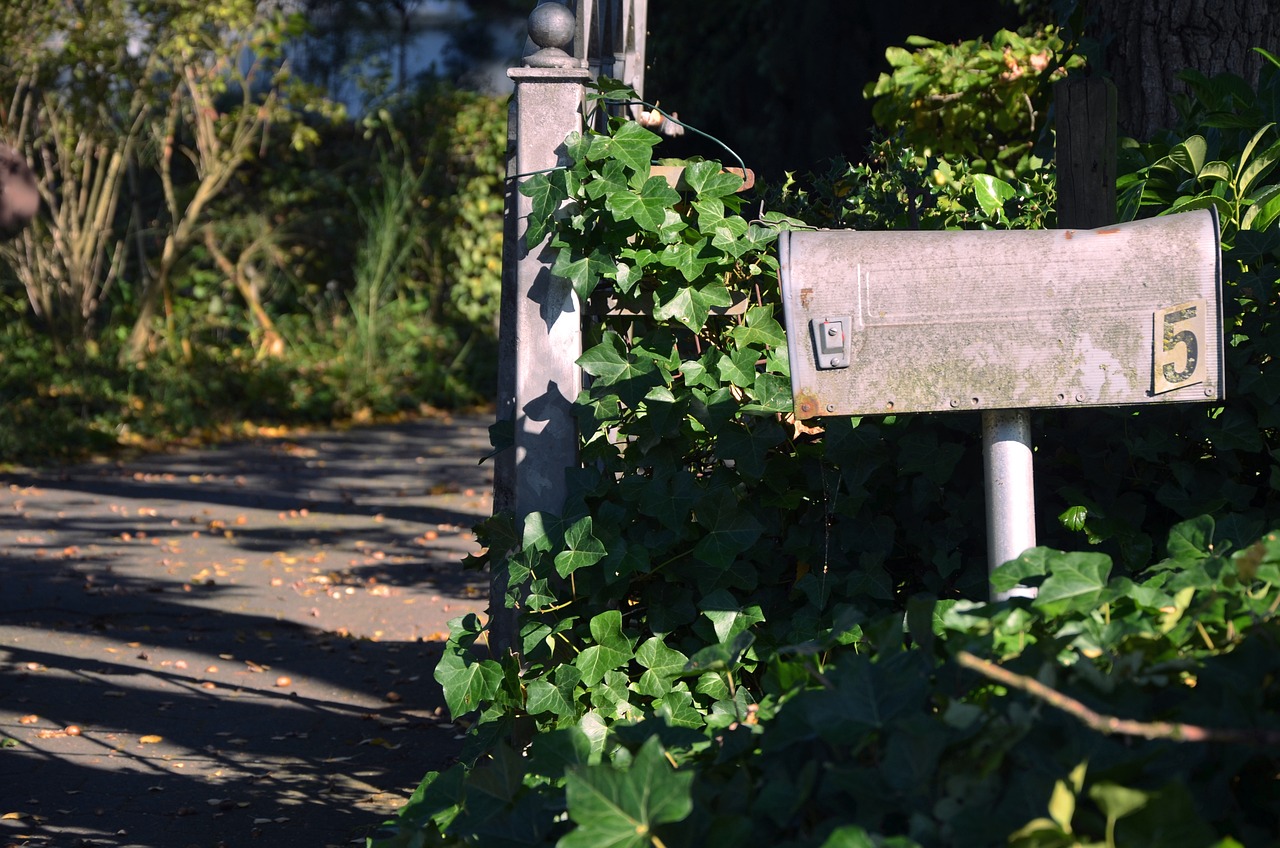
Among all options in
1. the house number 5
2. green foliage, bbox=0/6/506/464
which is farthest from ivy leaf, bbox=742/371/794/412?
green foliage, bbox=0/6/506/464

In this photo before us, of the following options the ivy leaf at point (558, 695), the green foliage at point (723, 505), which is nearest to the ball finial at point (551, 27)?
the green foliage at point (723, 505)

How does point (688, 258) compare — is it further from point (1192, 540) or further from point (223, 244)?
point (223, 244)

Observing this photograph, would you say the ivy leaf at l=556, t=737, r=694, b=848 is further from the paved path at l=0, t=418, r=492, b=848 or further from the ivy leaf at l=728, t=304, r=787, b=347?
the paved path at l=0, t=418, r=492, b=848

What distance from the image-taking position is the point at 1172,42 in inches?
153

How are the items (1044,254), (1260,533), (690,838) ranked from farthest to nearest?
(1260,533)
(1044,254)
(690,838)

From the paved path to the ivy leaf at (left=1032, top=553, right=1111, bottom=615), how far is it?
2.13 metres

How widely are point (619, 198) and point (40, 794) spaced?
239 centimetres

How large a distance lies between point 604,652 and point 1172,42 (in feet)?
8.51

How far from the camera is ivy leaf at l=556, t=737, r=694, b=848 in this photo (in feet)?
5.02

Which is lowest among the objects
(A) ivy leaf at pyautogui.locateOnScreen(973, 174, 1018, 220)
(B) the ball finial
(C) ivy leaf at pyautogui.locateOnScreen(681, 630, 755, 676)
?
(C) ivy leaf at pyautogui.locateOnScreen(681, 630, 755, 676)

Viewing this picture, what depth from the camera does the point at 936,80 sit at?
17.9ft

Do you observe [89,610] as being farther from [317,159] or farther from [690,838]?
[317,159]

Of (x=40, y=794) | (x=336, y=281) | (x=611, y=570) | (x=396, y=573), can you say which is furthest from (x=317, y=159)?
(x=611, y=570)

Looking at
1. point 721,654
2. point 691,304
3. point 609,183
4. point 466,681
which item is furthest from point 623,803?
point 609,183
